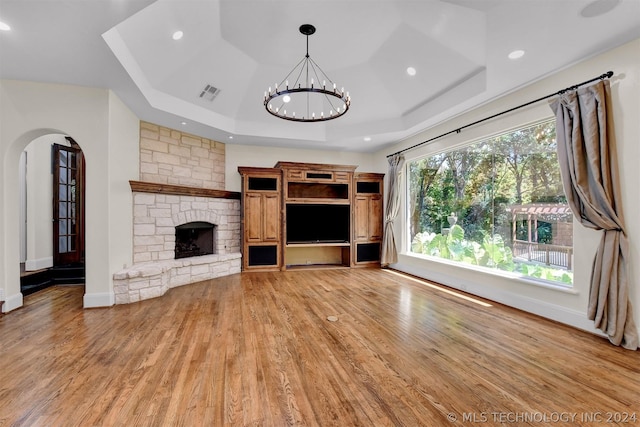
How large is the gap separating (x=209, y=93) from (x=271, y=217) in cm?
278

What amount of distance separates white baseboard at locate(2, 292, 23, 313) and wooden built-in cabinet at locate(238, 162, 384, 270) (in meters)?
3.41

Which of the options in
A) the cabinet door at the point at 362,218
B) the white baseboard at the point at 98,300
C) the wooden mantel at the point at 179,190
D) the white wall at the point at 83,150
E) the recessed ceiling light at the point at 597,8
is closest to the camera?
the recessed ceiling light at the point at 597,8

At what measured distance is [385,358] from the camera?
2.48 metres

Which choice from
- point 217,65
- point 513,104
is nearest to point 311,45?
point 217,65

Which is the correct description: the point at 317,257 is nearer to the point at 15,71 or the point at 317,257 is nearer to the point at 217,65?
the point at 217,65

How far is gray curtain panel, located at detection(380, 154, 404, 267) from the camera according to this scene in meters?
6.37

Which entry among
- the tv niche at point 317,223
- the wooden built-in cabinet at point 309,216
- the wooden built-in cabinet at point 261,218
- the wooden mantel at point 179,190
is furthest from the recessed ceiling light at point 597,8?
the wooden mantel at point 179,190

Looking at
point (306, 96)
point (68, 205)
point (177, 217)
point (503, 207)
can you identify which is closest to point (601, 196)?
point (503, 207)

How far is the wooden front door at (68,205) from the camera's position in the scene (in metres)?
5.33

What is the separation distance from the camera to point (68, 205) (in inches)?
219

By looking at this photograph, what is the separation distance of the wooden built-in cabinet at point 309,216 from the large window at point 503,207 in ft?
4.77

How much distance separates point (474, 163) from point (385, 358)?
147 inches

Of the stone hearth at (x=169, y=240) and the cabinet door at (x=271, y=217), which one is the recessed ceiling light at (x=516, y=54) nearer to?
the cabinet door at (x=271, y=217)

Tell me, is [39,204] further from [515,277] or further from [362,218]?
[515,277]
